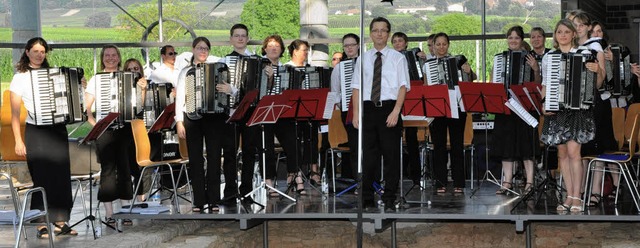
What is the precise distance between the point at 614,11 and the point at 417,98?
23.1 feet

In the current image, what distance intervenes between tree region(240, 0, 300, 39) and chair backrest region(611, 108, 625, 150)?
60.4 feet

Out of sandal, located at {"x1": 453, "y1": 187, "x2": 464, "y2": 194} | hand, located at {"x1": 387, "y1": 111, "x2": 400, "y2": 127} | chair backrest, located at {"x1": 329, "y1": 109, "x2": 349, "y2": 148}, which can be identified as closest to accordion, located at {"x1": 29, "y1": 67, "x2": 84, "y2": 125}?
hand, located at {"x1": 387, "y1": 111, "x2": 400, "y2": 127}

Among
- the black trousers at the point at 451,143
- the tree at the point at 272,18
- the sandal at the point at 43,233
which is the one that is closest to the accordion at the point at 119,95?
the sandal at the point at 43,233

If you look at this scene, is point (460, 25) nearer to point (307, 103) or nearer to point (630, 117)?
point (630, 117)

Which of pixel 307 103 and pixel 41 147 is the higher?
pixel 307 103

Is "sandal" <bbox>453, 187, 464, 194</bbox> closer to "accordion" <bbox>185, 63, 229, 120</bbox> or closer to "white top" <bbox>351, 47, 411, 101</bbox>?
"white top" <bbox>351, 47, 411, 101</bbox>

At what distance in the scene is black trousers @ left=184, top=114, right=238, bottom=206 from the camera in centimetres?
1012

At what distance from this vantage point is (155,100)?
12.1 metres

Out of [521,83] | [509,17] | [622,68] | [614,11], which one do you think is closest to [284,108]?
[521,83]

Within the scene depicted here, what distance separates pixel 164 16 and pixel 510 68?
789 inches

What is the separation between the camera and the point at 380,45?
32.8 ft

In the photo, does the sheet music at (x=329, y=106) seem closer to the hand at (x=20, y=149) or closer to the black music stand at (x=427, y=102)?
the black music stand at (x=427, y=102)

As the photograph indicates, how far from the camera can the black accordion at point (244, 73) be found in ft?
32.8

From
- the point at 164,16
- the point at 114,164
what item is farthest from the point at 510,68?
the point at 164,16
